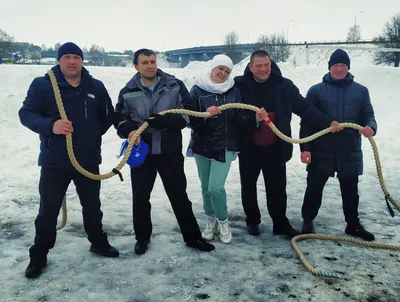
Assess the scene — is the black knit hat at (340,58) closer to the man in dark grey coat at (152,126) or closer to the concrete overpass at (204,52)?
the man in dark grey coat at (152,126)

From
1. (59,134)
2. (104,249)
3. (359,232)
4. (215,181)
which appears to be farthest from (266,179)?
(59,134)

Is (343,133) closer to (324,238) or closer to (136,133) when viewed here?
(324,238)

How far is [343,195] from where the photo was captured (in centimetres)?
441

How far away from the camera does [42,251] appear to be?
11.5 ft

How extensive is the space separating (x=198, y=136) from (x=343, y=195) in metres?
Result: 1.86

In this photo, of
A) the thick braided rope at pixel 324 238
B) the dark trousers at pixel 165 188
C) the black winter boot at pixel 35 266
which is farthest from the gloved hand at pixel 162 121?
the thick braided rope at pixel 324 238

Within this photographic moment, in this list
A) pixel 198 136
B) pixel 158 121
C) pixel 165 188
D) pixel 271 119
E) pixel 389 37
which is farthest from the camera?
pixel 389 37

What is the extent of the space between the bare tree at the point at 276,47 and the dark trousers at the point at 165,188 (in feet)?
138

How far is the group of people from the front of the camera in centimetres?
348

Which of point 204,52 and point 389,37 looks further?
point 204,52

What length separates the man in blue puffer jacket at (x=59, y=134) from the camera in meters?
3.40

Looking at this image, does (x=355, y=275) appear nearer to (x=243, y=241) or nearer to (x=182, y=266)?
(x=243, y=241)

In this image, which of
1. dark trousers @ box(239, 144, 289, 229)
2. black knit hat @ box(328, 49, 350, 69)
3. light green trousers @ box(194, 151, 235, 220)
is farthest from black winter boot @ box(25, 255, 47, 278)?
black knit hat @ box(328, 49, 350, 69)

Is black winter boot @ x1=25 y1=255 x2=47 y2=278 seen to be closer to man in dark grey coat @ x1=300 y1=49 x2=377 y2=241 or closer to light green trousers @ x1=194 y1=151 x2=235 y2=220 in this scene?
light green trousers @ x1=194 y1=151 x2=235 y2=220
